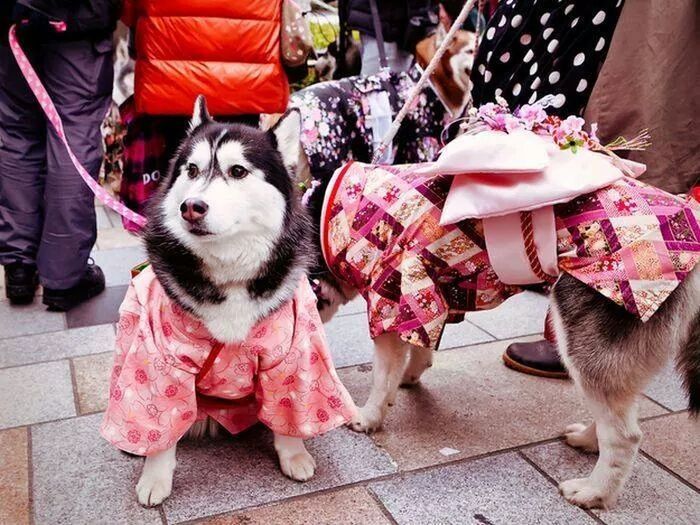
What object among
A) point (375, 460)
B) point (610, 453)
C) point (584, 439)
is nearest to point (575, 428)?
point (584, 439)

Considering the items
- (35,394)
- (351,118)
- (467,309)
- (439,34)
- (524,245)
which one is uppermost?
(439,34)

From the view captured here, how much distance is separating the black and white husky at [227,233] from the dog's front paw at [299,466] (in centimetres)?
39

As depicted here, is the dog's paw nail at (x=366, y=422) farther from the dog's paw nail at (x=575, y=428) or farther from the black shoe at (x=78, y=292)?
the black shoe at (x=78, y=292)

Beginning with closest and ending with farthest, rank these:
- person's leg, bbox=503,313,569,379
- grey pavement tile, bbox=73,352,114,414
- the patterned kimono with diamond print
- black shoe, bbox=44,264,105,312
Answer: the patterned kimono with diamond print → grey pavement tile, bbox=73,352,114,414 → person's leg, bbox=503,313,569,379 → black shoe, bbox=44,264,105,312

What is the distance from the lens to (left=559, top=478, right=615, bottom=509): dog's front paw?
2199 mm

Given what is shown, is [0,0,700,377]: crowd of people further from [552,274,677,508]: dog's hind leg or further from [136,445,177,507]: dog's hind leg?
[136,445,177,507]: dog's hind leg

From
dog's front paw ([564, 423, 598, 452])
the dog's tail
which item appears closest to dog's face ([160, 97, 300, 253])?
the dog's tail

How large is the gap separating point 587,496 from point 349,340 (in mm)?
1618

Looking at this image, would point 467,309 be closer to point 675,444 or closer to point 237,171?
point 675,444

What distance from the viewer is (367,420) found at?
2652 millimetres

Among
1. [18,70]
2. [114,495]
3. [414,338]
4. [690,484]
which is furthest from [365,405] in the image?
[18,70]

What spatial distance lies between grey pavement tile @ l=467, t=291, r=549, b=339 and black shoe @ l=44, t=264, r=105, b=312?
2.35 meters

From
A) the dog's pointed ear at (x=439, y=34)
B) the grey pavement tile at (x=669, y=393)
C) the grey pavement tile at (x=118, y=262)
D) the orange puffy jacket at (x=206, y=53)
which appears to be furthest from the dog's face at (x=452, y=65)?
the grey pavement tile at (x=118, y=262)

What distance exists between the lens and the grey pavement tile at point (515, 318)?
146 inches
